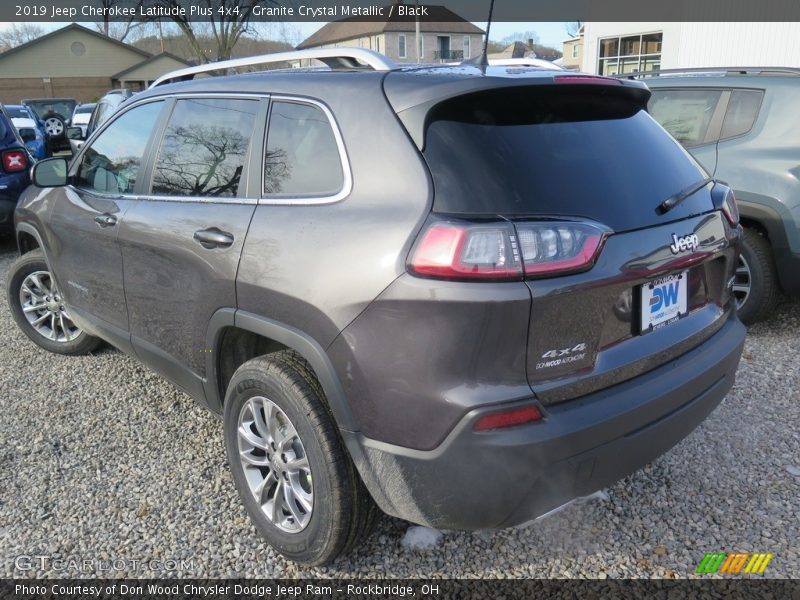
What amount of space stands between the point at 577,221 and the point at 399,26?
6025 centimetres

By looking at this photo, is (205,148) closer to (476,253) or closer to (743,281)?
(476,253)

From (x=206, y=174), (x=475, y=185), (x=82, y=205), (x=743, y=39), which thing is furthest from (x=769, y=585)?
(x=743, y=39)

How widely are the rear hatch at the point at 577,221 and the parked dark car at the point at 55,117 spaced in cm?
1962

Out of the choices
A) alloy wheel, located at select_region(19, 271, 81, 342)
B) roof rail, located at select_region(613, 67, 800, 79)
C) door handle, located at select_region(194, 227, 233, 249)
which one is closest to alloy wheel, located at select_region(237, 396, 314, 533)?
door handle, located at select_region(194, 227, 233, 249)

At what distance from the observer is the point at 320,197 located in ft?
7.56

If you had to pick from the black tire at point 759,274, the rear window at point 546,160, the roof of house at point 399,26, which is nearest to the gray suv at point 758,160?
the black tire at point 759,274

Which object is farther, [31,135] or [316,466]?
[31,135]

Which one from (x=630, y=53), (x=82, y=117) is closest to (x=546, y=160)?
(x=630, y=53)

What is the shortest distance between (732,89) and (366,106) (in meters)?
3.91

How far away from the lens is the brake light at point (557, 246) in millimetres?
1928

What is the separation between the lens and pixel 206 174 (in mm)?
2863

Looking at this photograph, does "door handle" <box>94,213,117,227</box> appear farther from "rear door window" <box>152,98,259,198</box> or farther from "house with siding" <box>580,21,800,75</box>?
"house with siding" <box>580,21,800,75</box>

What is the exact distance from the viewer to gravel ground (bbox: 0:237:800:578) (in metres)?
2.54

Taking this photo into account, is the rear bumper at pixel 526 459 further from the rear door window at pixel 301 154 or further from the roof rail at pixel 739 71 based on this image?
the roof rail at pixel 739 71
